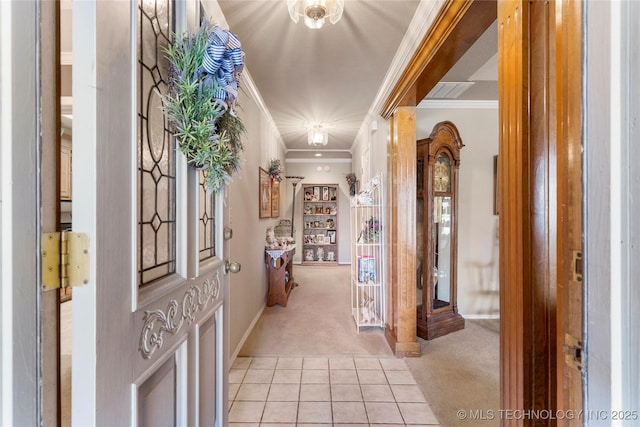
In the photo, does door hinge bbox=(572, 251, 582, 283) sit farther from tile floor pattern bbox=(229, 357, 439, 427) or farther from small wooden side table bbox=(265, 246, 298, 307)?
small wooden side table bbox=(265, 246, 298, 307)

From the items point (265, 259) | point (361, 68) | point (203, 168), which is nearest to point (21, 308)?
point (203, 168)

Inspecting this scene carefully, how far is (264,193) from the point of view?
3.60m

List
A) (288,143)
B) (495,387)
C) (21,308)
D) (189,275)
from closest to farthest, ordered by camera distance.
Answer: (21,308) → (189,275) → (495,387) → (288,143)

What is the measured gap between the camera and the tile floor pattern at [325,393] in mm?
1688

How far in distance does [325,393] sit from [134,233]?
1.79 meters

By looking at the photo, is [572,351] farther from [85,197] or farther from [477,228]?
[477,228]

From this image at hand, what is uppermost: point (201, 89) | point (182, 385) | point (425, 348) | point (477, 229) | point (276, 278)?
point (201, 89)

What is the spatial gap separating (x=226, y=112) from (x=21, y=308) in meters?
0.81

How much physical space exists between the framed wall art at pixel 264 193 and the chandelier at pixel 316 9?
6.66ft

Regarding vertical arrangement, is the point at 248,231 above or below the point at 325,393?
above

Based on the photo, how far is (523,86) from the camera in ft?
2.87

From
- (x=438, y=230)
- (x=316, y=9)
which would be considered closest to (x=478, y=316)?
(x=438, y=230)

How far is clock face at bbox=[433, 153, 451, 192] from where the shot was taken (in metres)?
2.93

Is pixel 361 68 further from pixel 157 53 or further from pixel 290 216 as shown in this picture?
pixel 290 216
